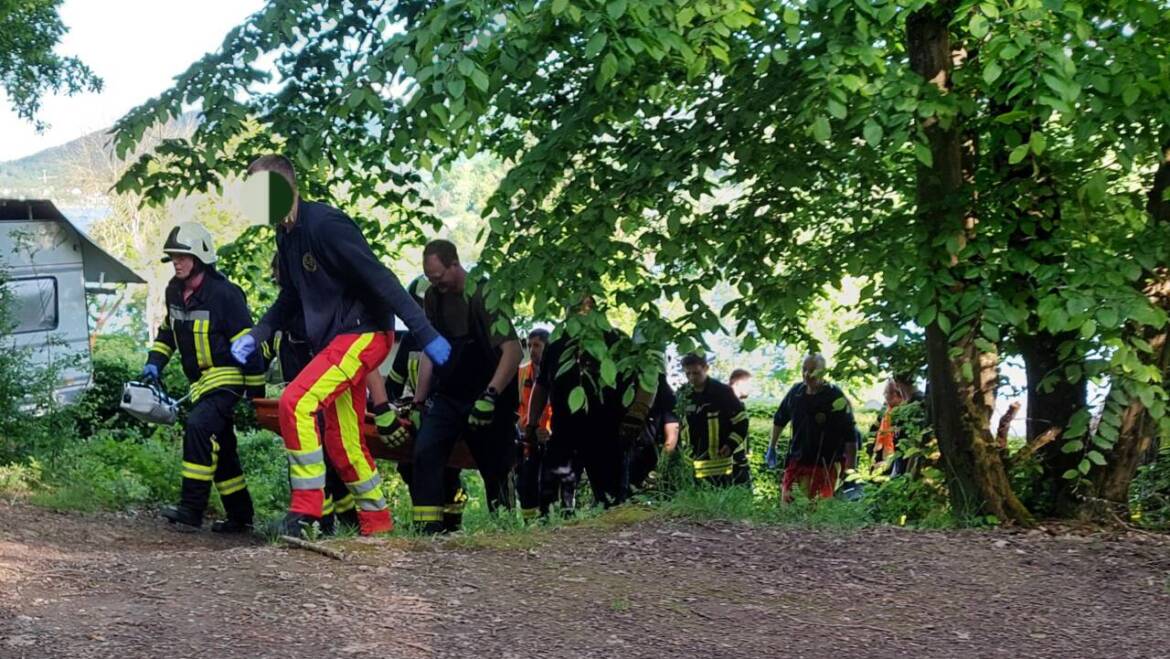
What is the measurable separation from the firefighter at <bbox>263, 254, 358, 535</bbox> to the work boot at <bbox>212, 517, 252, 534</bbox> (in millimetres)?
661

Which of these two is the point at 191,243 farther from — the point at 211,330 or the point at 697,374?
the point at 697,374

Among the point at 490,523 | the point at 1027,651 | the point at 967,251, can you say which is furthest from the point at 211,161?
the point at 1027,651

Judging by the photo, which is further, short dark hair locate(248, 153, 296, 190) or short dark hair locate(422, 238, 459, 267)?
short dark hair locate(422, 238, 459, 267)

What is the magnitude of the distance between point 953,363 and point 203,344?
4.27 meters

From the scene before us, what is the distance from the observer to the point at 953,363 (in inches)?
271

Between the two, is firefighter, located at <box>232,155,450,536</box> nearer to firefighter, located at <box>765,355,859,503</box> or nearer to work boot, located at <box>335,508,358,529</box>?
work boot, located at <box>335,508,358,529</box>

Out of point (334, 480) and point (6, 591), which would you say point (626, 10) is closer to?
point (6, 591)

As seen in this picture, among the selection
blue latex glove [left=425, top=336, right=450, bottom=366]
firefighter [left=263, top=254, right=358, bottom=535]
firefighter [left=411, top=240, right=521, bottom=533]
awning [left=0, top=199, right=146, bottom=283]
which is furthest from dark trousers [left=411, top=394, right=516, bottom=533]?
awning [left=0, top=199, right=146, bottom=283]

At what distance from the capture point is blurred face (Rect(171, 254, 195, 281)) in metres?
8.36

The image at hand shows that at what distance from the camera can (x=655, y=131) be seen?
Result: 6.46 meters

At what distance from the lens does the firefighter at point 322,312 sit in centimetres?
665

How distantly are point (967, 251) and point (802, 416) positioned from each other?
16.8 feet

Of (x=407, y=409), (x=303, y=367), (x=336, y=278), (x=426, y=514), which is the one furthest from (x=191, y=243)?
(x=426, y=514)

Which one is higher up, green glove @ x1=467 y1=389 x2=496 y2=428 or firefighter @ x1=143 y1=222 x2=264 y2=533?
firefighter @ x1=143 y1=222 x2=264 y2=533
